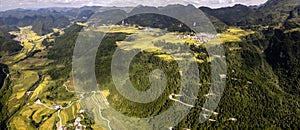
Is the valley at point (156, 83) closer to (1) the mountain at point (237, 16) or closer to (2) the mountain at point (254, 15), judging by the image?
(2) the mountain at point (254, 15)

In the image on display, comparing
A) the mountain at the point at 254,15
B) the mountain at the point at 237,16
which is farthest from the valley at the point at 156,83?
the mountain at the point at 237,16

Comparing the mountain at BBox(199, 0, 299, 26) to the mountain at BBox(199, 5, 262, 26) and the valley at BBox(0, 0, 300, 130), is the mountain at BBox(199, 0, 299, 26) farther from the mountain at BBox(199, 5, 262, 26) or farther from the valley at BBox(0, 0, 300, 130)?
the valley at BBox(0, 0, 300, 130)

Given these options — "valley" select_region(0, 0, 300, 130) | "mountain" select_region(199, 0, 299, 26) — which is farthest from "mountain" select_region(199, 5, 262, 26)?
"valley" select_region(0, 0, 300, 130)

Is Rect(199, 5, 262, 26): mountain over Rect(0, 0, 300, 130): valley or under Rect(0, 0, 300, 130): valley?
over

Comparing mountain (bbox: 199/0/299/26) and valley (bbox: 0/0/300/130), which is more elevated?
mountain (bbox: 199/0/299/26)

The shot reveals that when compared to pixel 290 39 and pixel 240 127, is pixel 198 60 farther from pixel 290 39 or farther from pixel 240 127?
pixel 290 39

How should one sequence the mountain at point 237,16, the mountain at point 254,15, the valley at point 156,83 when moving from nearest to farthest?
the valley at point 156,83, the mountain at point 254,15, the mountain at point 237,16

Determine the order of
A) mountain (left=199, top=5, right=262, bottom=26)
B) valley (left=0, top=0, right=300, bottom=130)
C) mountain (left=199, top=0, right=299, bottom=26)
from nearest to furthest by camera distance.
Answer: valley (left=0, top=0, right=300, bottom=130), mountain (left=199, top=0, right=299, bottom=26), mountain (left=199, top=5, right=262, bottom=26)

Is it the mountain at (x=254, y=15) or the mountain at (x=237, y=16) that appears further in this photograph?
the mountain at (x=237, y=16)

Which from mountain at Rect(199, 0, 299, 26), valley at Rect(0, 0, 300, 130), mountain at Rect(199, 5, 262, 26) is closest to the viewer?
valley at Rect(0, 0, 300, 130)

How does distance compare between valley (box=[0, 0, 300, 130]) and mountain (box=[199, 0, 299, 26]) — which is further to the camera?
mountain (box=[199, 0, 299, 26])

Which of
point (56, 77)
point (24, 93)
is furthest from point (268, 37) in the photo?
point (24, 93)

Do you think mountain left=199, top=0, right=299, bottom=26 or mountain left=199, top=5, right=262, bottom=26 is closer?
mountain left=199, top=0, right=299, bottom=26
